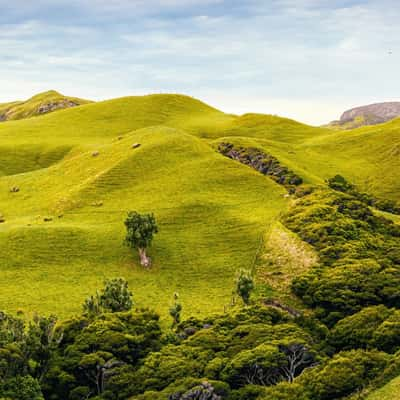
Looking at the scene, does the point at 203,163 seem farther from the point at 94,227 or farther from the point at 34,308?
the point at 34,308

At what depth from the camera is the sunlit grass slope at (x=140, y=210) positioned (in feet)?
261

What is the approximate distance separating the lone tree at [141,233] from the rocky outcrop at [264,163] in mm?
39069

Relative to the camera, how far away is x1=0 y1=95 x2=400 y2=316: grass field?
80.2m

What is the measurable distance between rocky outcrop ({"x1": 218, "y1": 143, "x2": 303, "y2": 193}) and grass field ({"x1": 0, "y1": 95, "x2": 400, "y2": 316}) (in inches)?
153

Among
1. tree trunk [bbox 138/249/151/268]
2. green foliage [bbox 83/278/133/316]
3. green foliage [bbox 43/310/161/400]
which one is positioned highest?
tree trunk [bbox 138/249/151/268]

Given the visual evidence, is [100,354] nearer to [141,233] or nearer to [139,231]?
[139,231]

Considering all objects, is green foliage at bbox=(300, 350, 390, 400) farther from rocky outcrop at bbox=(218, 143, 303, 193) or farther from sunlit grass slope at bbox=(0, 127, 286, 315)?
rocky outcrop at bbox=(218, 143, 303, 193)

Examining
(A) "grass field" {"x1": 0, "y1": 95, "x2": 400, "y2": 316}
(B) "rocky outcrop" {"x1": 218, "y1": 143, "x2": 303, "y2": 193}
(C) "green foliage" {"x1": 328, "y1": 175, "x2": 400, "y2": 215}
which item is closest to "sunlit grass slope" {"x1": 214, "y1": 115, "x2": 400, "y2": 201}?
(A) "grass field" {"x1": 0, "y1": 95, "x2": 400, "y2": 316}

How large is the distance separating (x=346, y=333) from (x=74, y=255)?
49.2 metres

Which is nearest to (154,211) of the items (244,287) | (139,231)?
(139,231)

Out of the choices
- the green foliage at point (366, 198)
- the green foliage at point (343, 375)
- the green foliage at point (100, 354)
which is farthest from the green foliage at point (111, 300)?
the green foliage at point (366, 198)

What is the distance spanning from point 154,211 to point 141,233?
1801cm

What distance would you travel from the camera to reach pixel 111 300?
6762cm

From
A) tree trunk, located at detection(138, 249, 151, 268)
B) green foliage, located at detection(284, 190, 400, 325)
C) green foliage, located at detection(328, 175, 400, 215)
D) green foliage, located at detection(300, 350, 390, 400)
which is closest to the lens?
green foliage, located at detection(300, 350, 390, 400)
